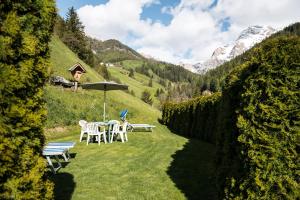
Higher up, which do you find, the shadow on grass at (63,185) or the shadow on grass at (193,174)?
the shadow on grass at (193,174)

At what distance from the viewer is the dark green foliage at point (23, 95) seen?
10.1 feet

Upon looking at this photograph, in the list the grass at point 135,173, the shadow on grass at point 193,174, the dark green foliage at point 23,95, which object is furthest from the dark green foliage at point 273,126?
the dark green foliage at point 23,95

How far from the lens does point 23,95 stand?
3336 millimetres

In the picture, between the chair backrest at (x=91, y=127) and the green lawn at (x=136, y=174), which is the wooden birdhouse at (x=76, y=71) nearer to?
the chair backrest at (x=91, y=127)

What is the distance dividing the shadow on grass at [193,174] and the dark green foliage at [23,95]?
382 centimetres

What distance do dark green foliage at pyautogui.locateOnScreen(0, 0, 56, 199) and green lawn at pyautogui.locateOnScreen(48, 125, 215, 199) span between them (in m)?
2.86

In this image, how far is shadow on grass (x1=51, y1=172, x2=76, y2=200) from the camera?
6.08 meters

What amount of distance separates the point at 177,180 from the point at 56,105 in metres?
16.6

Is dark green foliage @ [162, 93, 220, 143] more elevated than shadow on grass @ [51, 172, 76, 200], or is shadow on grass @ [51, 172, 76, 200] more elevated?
dark green foliage @ [162, 93, 220, 143]

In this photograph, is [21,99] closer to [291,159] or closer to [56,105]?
[291,159]

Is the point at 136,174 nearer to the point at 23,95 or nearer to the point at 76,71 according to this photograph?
the point at 23,95

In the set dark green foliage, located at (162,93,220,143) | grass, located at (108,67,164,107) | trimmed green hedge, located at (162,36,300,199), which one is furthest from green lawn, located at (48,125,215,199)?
grass, located at (108,67,164,107)

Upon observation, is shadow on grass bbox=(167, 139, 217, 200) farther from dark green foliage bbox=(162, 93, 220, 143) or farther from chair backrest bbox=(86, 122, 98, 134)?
chair backrest bbox=(86, 122, 98, 134)

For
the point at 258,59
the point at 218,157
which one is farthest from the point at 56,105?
the point at 258,59
